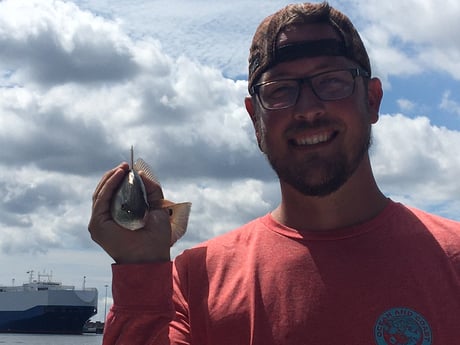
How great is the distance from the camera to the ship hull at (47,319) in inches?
3398

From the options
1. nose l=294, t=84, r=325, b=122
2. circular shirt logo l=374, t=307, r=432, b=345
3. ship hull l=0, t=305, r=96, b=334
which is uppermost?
nose l=294, t=84, r=325, b=122

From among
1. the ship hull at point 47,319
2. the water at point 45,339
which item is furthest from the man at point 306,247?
the ship hull at point 47,319

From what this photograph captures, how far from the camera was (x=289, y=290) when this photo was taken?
288 centimetres

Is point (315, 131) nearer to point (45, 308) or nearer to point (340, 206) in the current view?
point (340, 206)

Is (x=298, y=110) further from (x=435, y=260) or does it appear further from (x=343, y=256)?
(x=435, y=260)

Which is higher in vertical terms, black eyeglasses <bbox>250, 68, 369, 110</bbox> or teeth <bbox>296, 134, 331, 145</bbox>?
black eyeglasses <bbox>250, 68, 369, 110</bbox>

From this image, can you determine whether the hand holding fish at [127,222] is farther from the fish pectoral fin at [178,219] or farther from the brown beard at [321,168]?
the brown beard at [321,168]

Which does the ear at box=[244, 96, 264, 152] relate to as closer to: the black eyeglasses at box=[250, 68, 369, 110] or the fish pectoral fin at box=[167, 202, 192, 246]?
the black eyeglasses at box=[250, 68, 369, 110]

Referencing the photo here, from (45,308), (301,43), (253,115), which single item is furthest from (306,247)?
(45,308)

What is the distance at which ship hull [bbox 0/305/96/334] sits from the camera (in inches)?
3398

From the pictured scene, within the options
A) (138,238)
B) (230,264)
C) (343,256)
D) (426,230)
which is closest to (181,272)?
(230,264)

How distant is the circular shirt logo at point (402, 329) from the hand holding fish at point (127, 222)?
84 cm

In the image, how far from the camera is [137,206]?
2748 millimetres

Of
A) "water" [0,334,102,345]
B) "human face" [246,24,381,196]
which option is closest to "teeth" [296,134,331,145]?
"human face" [246,24,381,196]
